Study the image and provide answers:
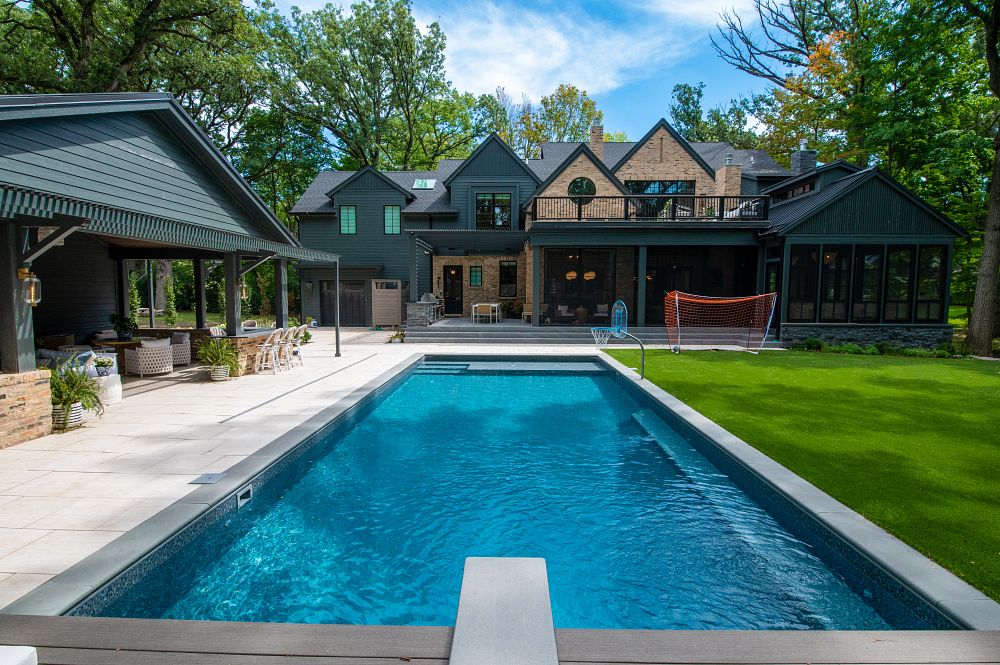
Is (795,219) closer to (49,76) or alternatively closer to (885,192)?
(885,192)

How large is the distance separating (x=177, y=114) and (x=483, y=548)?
1004 centimetres

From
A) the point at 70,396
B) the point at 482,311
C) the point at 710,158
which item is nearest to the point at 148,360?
the point at 70,396

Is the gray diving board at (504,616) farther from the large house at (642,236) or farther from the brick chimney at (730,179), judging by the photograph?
the brick chimney at (730,179)

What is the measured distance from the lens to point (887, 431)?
6.22m

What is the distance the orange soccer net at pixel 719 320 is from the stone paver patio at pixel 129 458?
10.9 m

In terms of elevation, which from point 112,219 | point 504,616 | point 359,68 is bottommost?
point 504,616

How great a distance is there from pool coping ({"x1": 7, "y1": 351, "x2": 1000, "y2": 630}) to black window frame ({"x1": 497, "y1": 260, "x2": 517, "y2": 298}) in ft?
53.6

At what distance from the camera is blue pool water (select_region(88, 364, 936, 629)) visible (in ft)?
10.7

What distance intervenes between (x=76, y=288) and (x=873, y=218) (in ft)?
70.7

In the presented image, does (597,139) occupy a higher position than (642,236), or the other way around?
(597,139)

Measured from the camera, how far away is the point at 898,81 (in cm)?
1733

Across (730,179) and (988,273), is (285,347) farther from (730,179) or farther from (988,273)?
(988,273)

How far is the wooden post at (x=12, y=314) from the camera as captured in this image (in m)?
5.83

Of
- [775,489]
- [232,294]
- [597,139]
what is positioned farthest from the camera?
[597,139]
